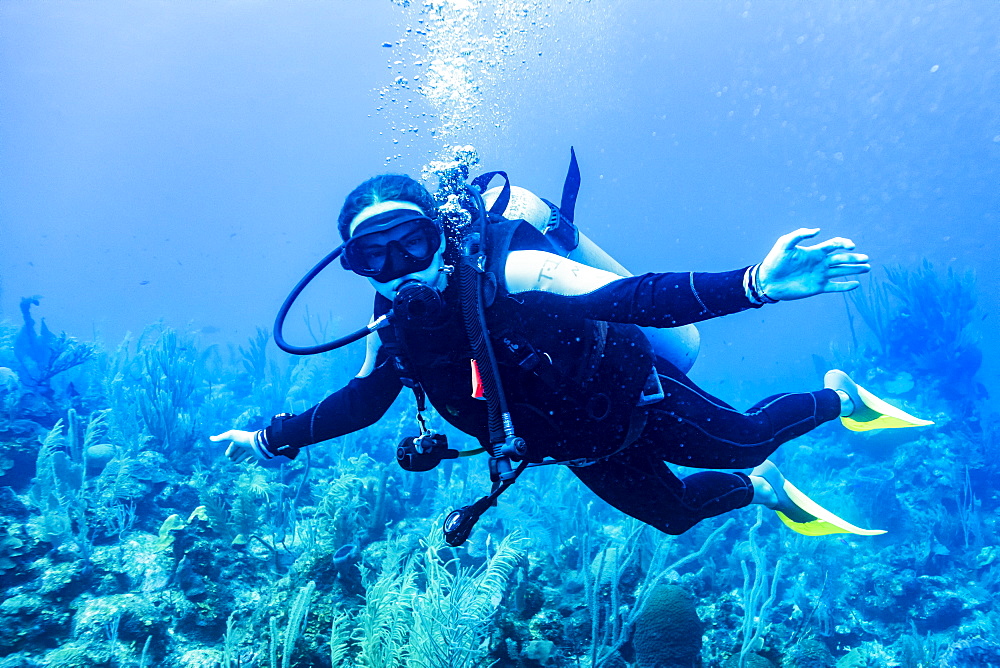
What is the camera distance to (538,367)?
2.33 meters

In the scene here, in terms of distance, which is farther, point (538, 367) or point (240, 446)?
point (240, 446)

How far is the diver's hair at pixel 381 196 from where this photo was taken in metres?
2.57

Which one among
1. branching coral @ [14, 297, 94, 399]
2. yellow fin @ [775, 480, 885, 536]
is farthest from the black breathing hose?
branching coral @ [14, 297, 94, 399]

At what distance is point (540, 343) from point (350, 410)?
147 centimetres

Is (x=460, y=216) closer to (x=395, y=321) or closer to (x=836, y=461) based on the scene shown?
(x=395, y=321)

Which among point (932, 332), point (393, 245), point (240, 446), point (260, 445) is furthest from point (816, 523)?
point (932, 332)

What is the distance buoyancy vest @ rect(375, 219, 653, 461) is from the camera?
2344 millimetres

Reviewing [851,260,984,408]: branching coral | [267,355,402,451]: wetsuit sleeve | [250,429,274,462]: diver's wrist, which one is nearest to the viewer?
[267,355,402,451]: wetsuit sleeve

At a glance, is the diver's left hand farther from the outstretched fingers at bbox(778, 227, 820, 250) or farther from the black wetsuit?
the black wetsuit

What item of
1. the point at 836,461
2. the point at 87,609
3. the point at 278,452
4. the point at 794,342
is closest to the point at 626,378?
the point at 278,452

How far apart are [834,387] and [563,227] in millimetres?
2525

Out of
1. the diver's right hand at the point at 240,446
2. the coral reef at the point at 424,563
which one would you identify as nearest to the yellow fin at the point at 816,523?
the coral reef at the point at 424,563

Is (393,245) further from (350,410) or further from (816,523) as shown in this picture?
(816,523)

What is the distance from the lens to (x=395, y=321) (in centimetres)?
239
